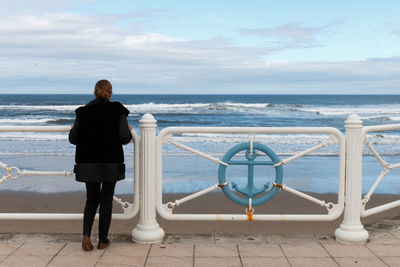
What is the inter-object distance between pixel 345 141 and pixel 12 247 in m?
2.83

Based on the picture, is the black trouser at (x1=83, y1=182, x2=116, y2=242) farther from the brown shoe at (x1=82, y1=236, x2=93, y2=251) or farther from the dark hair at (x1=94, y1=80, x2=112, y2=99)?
the dark hair at (x1=94, y1=80, x2=112, y2=99)

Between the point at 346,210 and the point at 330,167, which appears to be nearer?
the point at 346,210

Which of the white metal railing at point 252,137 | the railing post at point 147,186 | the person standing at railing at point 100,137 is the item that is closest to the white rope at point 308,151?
the white metal railing at point 252,137

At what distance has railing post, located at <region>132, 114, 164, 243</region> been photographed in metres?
3.94

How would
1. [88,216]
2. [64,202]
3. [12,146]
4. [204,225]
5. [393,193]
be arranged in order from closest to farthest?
1. [88,216]
2. [204,225]
3. [64,202]
4. [393,193]
5. [12,146]

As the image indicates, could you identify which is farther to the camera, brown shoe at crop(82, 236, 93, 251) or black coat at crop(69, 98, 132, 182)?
brown shoe at crop(82, 236, 93, 251)

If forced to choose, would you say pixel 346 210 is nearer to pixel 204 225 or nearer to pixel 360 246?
pixel 360 246

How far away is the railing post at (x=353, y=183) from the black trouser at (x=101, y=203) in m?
1.91

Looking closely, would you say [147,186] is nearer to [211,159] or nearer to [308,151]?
[211,159]

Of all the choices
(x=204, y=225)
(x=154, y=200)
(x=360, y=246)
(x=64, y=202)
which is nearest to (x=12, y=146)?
(x=64, y=202)

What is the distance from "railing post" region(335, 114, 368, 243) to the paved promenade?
9 centimetres

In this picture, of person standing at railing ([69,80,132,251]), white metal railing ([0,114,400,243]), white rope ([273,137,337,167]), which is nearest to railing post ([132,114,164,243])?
white metal railing ([0,114,400,243])

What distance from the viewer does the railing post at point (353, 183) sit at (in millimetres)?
3984

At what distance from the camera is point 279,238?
414 cm
